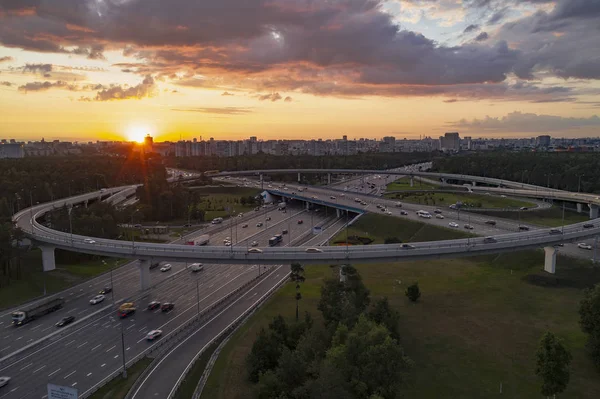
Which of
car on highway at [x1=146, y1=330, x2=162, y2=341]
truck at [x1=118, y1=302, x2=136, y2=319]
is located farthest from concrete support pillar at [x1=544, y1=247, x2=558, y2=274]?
truck at [x1=118, y1=302, x2=136, y2=319]

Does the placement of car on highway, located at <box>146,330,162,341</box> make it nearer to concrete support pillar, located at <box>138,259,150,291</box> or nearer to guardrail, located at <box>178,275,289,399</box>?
guardrail, located at <box>178,275,289,399</box>

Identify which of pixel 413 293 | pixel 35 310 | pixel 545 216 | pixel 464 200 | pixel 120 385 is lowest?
pixel 120 385

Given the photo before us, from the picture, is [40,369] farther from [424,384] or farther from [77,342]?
[424,384]

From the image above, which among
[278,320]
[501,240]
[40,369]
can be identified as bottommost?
[40,369]

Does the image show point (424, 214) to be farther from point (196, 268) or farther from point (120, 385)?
point (120, 385)

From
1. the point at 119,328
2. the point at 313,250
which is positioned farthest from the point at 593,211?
the point at 119,328

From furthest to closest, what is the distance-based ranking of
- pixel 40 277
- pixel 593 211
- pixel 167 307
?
1. pixel 593 211
2. pixel 40 277
3. pixel 167 307

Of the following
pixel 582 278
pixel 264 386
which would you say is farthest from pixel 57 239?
pixel 582 278

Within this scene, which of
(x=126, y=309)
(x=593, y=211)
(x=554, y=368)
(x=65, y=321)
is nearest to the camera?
(x=554, y=368)

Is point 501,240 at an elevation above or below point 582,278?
above
